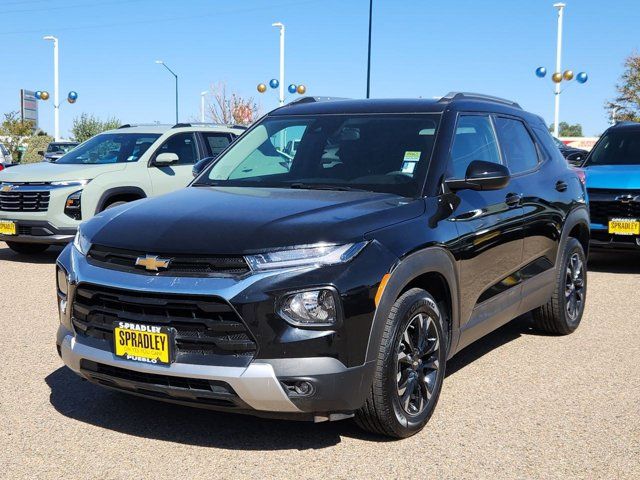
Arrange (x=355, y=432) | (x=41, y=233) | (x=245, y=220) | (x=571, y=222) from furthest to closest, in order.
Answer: (x=41, y=233)
(x=571, y=222)
(x=355, y=432)
(x=245, y=220)

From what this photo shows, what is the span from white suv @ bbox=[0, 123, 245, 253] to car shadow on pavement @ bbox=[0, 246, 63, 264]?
15cm

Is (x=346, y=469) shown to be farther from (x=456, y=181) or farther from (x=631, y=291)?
(x=631, y=291)

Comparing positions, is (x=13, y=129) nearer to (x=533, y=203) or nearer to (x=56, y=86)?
(x=56, y=86)

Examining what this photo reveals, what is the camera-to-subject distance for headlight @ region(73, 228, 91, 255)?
13.4 ft

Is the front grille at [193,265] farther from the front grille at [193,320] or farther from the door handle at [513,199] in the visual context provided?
the door handle at [513,199]

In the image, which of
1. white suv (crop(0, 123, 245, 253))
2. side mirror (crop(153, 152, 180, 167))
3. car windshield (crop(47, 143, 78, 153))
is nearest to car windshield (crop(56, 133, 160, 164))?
white suv (crop(0, 123, 245, 253))

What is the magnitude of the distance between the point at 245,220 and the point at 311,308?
0.62 m

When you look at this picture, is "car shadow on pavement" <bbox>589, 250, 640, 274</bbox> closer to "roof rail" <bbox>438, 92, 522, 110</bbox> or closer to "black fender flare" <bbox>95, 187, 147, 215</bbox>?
"roof rail" <bbox>438, 92, 522, 110</bbox>

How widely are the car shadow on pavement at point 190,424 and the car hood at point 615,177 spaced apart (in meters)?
Answer: 6.55

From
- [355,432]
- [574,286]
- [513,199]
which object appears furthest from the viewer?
[574,286]

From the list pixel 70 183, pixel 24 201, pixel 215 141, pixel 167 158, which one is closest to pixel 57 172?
pixel 70 183

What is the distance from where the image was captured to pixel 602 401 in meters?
4.89

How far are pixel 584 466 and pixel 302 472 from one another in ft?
4.46

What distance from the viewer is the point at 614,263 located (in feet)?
36.5
